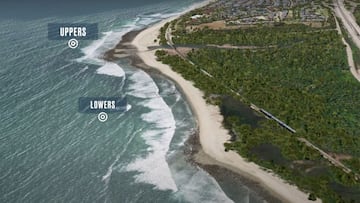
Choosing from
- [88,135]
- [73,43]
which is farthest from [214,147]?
[73,43]

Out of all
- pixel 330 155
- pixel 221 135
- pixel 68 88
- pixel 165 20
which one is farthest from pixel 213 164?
pixel 165 20

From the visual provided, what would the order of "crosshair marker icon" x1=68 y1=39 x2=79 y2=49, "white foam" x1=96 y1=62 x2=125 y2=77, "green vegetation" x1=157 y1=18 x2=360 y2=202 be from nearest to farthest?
1. "green vegetation" x1=157 y1=18 x2=360 y2=202
2. "white foam" x1=96 y1=62 x2=125 y2=77
3. "crosshair marker icon" x1=68 y1=39 x2=79 y2=49

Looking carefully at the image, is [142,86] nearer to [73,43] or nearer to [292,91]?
[292,91]

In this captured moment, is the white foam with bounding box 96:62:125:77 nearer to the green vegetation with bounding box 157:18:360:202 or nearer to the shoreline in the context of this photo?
the green vegetation with bounding box 157:18:360:202

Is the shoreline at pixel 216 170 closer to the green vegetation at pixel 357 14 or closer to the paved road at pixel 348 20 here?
the paved road at pixel 348 20

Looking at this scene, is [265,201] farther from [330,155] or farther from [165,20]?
[165,20]

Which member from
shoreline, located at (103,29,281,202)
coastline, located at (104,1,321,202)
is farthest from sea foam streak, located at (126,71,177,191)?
coastline, located at (104,1,321,202)

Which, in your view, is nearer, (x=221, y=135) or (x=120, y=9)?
(x=221, y=135)
